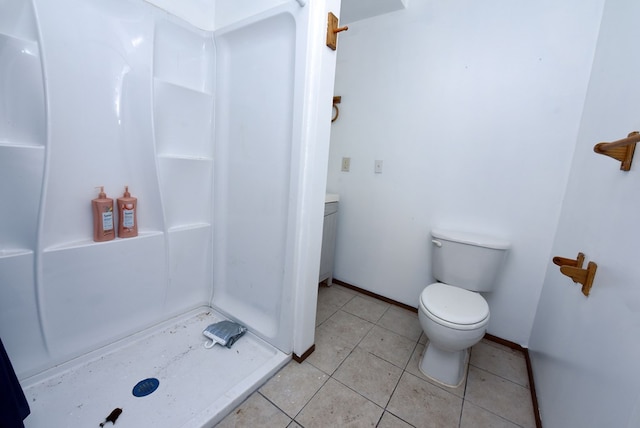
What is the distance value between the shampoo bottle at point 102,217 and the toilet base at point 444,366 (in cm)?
169

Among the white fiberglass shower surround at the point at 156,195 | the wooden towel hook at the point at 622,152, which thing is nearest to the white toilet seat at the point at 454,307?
the white fiberglass shower surround at the point at 156,195

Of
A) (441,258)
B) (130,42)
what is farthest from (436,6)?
(130,42)

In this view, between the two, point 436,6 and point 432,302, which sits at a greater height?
point 436,6

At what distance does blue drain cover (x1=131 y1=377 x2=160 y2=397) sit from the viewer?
1.02 m

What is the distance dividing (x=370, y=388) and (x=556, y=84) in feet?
5.85

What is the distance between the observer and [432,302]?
124 centimetres

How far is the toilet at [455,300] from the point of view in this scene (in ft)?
3.70

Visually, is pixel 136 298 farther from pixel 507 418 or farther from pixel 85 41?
pixel 507 418

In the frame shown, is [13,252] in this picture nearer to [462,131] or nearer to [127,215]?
[127,215]

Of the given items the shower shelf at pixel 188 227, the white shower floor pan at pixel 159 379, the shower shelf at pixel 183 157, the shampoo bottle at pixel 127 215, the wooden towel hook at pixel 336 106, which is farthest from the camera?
the wooden towel hook at pixel 336 106

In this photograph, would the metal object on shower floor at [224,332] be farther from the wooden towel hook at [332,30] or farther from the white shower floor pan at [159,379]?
the wooden towel hook at [332,30]

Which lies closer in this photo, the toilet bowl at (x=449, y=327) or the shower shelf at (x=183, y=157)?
the toilet bowl at (x=449, y=327)

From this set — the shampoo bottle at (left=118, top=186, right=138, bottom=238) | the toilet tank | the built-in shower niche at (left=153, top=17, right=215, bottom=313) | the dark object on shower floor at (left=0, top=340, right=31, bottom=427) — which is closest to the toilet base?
the toilet tank

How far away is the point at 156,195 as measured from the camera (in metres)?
1.33
